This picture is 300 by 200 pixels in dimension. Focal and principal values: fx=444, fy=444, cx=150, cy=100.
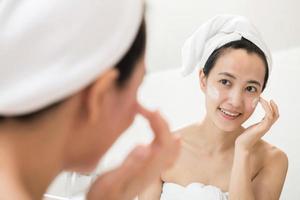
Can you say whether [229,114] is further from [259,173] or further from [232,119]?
[259,173]

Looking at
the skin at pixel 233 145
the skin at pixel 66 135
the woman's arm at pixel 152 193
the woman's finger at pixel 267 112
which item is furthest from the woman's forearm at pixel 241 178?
the skin at pixel 66 135

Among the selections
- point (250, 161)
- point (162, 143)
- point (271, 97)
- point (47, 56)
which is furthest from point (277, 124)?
point (47, 56)

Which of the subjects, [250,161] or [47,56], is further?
[250,161]

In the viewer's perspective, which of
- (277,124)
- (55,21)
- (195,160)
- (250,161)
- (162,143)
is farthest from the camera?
(277,124)

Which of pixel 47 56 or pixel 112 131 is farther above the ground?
pixel 47 56

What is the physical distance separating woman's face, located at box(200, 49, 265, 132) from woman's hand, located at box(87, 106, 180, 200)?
1.94 feet

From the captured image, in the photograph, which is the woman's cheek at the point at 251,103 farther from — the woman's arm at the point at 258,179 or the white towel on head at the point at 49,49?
the white towel on head at the point at 49,49

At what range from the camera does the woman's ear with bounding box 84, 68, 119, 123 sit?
1.56ft

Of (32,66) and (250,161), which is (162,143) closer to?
(32,66)

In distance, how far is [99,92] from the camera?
0.48m

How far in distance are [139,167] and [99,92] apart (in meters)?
0.21

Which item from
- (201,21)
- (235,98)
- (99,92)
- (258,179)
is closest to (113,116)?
(99,92)

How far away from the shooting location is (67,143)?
506mm

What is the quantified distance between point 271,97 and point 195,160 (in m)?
0.41
